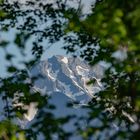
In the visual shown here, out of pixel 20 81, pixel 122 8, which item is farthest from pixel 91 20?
pixel 20 81

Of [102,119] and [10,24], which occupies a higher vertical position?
[10,24]

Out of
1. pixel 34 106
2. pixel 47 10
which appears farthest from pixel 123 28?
pixel 47 10

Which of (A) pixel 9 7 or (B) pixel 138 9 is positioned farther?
(A) pixel 9 7

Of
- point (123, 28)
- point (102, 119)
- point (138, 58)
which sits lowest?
point (102, 119)

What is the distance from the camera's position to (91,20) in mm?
5680

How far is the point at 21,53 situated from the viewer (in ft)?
22.2

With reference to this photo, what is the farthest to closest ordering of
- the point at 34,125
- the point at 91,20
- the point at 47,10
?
the point at 47,10, the point at 34,125, the point at 91,20

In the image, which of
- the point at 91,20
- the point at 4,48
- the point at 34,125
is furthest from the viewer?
the point at 4,48

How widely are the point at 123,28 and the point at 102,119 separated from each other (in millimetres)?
1309

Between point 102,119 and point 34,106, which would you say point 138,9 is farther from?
point 34,106

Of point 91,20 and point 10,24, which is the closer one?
Result: point 91,20

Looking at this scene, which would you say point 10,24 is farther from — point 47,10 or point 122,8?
point 122,8

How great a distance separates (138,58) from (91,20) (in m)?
0.77

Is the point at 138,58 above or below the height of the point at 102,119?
above
